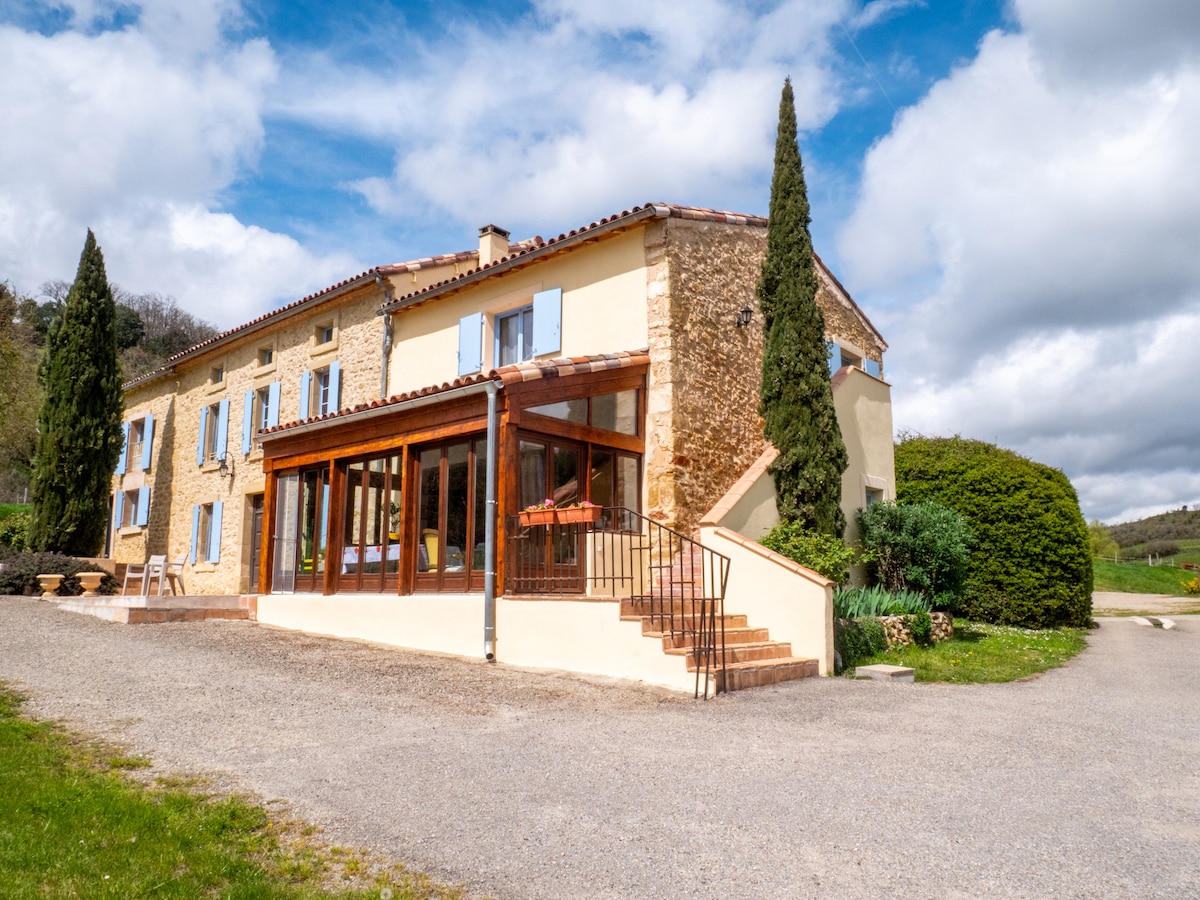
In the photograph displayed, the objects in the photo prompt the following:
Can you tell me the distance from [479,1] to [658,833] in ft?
23.2

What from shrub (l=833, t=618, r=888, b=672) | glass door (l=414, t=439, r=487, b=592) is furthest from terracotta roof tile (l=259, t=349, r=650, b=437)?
shrub (l=833, t=618, r=888, b=672)

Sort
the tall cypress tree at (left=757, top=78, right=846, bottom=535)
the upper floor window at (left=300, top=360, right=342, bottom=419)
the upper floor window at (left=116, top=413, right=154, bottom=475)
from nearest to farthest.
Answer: the tall cypress tree at (left=757, top=78, right=846, bottom=535) → the upper floor window at (left=300, top=360, right=342, bottom=419) → the upper floor window at (left=116, top=413, right=154, bottom=475)

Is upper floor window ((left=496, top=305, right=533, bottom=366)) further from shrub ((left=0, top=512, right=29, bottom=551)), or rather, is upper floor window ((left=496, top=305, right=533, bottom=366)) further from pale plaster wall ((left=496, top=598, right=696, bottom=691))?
shrub ((left=0, top=512, right=29, bottom=551))

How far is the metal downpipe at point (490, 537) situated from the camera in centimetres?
905

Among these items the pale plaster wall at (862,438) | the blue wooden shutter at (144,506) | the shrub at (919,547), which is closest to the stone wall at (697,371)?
the pale plaster wall at (862,438)

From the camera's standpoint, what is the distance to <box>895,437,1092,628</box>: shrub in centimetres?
1311

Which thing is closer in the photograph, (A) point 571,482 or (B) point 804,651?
(B) point 804,651

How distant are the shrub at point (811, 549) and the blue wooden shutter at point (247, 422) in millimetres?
11895

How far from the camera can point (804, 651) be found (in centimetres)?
858

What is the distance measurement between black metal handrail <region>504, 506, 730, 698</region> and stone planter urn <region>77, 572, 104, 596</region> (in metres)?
9.29

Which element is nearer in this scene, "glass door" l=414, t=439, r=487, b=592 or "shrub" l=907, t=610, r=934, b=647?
"glass door" l=414, t=439, r=487, b=592

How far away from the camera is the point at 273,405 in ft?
57.4

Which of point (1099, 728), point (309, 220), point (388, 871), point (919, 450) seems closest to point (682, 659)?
point (1099, 728)

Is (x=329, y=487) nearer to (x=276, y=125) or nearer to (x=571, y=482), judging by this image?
(x=571, y=482)
